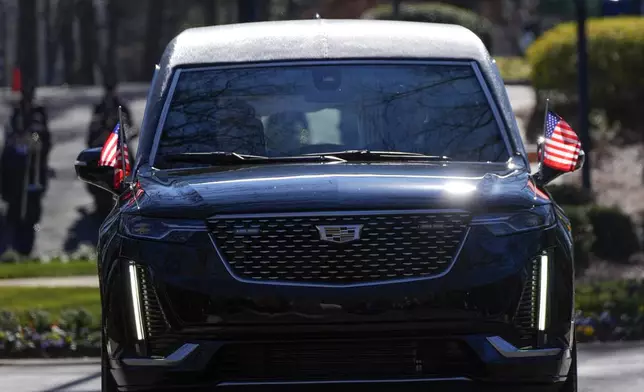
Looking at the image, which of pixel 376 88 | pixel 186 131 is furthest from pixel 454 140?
pixel 186 131

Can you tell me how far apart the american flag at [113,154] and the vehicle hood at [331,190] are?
→ 924 millimetres

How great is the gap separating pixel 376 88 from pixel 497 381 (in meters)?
1.94

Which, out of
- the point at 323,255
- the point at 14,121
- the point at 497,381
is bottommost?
the point at 14,121

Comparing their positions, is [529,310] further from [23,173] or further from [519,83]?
[519,83]

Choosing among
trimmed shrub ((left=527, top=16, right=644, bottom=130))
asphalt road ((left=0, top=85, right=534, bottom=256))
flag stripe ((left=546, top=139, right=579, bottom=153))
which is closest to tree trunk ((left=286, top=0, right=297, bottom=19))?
asphalt road ((left=0, top=85, right=534, bottom=256))

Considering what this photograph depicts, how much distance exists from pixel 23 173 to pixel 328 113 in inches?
594

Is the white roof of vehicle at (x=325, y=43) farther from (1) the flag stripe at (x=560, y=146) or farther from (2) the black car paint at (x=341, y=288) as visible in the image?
(2) the black car paint at (x=341, y=288)

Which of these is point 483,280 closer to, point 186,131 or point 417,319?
point 417,319

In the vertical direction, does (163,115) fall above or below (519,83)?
above

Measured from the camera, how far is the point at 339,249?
6570mm

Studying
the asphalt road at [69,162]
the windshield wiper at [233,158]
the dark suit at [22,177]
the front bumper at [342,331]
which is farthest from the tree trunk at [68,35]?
the front bumper at [342,331]

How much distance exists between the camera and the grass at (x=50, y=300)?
14.7m

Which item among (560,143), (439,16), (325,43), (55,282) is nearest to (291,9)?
(439,16)

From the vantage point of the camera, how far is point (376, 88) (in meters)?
8.03
